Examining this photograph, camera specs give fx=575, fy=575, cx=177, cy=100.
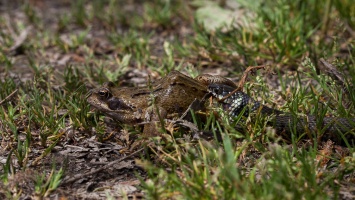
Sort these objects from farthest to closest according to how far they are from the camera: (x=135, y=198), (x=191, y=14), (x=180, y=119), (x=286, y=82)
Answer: (x=191, y=14) → (x=286, y=82) → (x=180, y=119) → (x=135, y=198)

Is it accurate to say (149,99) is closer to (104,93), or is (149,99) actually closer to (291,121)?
(104,93)

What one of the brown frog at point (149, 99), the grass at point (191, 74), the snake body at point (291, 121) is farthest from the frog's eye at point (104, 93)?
the snake body at point (291, 121)

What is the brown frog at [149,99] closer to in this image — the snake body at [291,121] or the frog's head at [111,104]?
the frog's head at [111,104]

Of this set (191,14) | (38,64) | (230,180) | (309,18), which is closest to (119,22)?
(191,14)

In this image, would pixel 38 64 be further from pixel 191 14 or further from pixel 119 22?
pixel 191 14

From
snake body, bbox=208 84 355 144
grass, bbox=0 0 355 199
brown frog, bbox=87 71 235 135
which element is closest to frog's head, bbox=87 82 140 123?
brown frog, bbox=87 71 235 135

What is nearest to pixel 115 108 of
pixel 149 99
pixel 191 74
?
pixel 149 99
